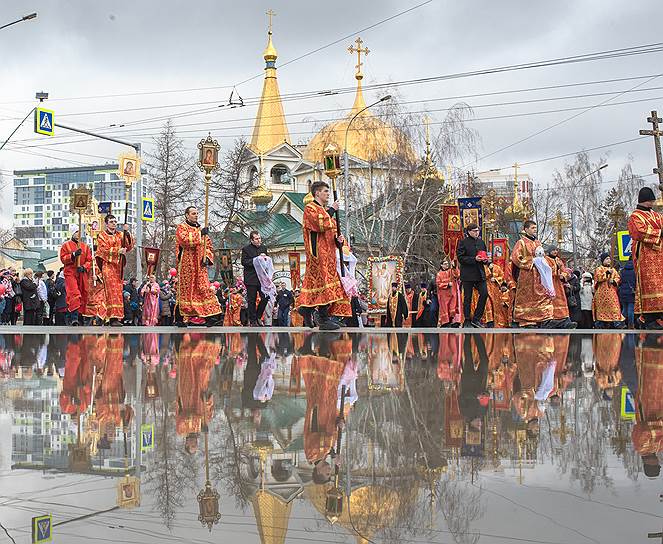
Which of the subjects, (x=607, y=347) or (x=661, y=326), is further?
(x=661, y=326)

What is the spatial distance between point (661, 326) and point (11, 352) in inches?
363

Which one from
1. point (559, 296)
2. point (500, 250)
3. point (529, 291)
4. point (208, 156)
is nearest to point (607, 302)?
point (500, 250)

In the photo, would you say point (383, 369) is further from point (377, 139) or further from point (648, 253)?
point (377, 139)

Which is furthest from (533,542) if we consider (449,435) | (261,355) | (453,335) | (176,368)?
(453,335)

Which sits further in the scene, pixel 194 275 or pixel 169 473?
pixel 194 275

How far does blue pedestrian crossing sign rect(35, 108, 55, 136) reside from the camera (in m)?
A: 25.2

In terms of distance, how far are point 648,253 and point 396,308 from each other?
12121 mm

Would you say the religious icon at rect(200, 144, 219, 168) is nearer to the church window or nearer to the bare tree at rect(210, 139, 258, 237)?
the bare tree at rect(210, 139, 258, 237)

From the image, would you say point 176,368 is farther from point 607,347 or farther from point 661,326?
point 661,326

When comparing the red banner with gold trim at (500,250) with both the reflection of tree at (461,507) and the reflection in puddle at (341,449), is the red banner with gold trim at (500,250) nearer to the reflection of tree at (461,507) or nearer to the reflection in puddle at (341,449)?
the reflection in puddle at (341,449)

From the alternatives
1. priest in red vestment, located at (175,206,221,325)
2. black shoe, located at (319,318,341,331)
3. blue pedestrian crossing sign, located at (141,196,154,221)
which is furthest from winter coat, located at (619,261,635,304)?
blue pedestrian crossing sign, located at (141,196,154,221)

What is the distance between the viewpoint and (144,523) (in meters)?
2.27

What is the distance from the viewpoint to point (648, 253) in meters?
12.3

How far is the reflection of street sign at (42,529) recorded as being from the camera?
213 cm
